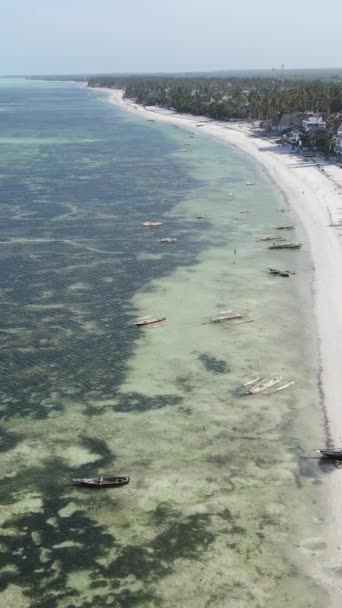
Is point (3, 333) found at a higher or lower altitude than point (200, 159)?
lower

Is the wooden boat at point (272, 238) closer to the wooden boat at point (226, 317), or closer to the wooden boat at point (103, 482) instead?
the wooden boat at point (226, 317)

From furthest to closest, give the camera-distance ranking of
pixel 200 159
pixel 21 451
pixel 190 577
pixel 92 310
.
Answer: pixel 200 159
pixel 92 310
pixel 21 451
pixel 190 577

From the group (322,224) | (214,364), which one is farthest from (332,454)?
(322,224)

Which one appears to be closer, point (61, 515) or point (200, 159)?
point (61, 515)

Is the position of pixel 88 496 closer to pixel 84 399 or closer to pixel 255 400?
pixel 84 399

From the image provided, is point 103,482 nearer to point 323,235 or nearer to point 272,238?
point 272,238

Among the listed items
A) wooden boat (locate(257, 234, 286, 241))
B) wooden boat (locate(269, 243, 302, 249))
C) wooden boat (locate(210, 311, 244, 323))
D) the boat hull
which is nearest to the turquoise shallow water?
the boat hull

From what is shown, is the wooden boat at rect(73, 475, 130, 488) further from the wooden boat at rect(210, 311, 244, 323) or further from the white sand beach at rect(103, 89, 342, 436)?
the wooden boat at rect(210, 311, 244, 323)

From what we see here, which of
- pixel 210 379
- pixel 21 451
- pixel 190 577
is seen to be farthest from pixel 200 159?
pixel 190 577
